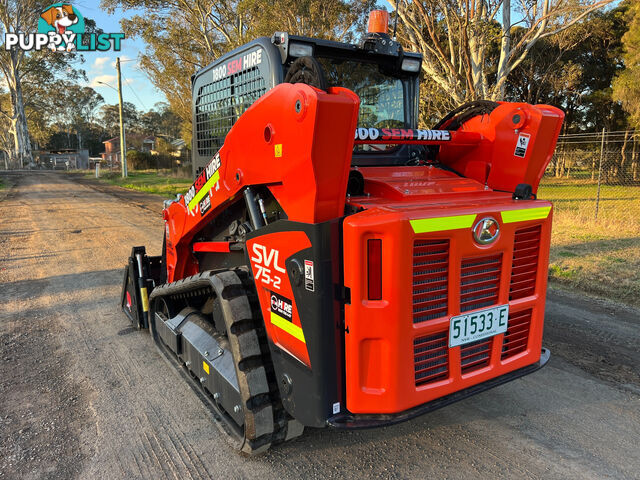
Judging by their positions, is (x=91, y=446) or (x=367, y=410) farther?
(x=91, y=446)

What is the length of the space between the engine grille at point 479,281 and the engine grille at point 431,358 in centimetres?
21

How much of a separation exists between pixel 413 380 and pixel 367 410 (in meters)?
0.27

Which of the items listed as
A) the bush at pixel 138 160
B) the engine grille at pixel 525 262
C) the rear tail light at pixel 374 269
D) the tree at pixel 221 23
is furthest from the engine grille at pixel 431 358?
the bush at pixel 138 160

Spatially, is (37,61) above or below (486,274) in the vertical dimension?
above

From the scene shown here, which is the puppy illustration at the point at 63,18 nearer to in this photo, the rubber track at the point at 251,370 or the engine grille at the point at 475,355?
the rubber track at the point at 251,370

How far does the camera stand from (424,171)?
3.14 m

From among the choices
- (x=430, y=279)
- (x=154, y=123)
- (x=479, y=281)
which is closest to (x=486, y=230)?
(x=479, y=281)

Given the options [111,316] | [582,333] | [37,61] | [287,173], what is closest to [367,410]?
[287,173]

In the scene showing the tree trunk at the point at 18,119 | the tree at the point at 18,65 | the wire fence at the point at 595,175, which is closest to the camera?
the wire fence at the point at 595,175

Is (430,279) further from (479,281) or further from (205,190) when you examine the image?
(205,190)

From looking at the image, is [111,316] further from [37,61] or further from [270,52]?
[37,61]

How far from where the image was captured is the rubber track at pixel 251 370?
2473 millimetres

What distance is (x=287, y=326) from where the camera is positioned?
7.67 ft

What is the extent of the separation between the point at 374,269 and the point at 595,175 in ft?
98.5
